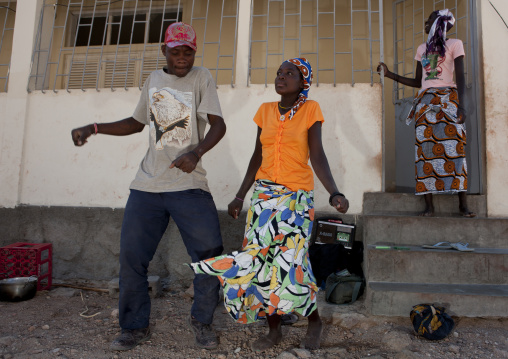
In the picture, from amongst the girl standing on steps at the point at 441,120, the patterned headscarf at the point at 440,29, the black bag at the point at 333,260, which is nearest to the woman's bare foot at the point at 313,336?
the black bag at the point at 333,260

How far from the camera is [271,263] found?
236cm

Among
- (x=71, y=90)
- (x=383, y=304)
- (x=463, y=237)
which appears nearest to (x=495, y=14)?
(x=463, y=237)

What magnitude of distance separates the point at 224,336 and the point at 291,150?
1.37 meters

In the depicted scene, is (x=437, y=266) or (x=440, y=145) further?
(x=440, y=145)

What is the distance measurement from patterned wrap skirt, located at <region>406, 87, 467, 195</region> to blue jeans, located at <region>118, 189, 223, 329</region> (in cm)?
205

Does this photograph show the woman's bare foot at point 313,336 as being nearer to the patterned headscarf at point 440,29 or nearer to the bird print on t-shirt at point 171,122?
the bird print on t-shirt at point 171,122

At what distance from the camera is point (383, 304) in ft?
9.34

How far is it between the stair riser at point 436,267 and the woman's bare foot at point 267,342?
903mm

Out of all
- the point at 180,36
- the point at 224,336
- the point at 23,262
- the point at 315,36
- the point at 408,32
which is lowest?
the point at 224,336

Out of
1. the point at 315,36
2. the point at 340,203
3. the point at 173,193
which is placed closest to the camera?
the point at 340,203

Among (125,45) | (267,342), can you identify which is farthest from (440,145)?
(125,45)

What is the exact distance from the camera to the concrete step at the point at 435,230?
3.24 meters

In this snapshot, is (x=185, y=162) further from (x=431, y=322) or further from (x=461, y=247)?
(x=461, y=247)

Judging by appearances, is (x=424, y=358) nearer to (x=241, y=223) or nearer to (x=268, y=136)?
(x=268, y=136)
